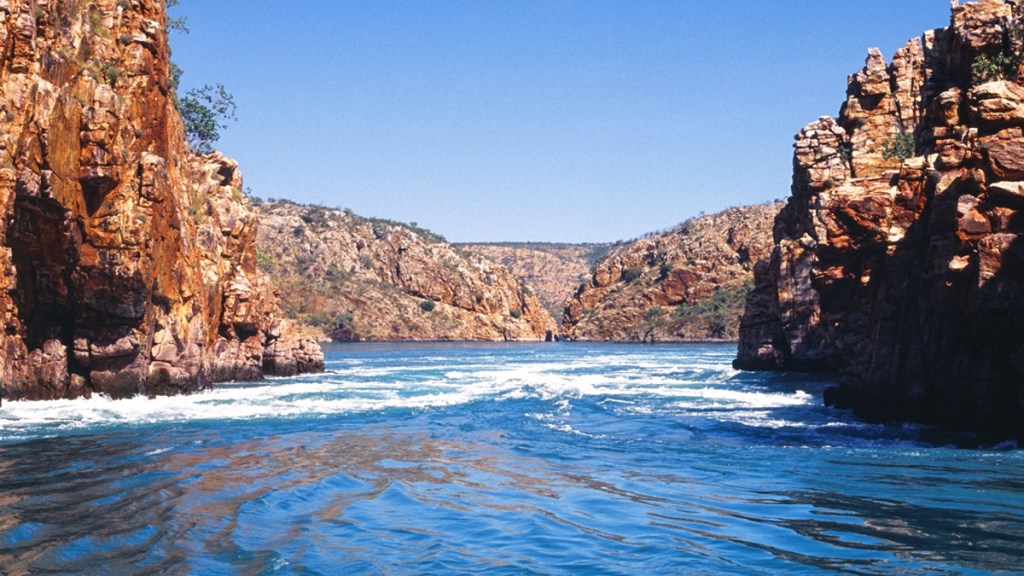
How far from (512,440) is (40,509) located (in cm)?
1349

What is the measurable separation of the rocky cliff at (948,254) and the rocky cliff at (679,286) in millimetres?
116577

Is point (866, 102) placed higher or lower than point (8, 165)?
higher

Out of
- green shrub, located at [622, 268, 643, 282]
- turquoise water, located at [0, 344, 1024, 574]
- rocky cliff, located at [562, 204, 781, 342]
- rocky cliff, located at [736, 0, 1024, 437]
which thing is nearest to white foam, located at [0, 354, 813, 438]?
turquoise water, located at [0, 344, 1024, 574]

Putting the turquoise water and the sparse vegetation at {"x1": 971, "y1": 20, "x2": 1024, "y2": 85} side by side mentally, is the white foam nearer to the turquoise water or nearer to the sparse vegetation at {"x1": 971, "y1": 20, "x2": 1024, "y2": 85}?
the turquoise water

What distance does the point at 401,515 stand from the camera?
15.4 m

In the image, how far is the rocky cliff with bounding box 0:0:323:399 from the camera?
29.8 m

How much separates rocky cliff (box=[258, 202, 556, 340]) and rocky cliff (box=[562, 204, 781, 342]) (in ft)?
59.2

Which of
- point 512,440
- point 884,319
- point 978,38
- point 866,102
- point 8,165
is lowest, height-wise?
point 512,440

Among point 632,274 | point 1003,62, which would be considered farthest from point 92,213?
point 632,274

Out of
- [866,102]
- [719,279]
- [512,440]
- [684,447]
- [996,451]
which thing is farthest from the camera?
[719,279]

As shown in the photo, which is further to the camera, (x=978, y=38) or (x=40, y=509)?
(x=978, y=38)

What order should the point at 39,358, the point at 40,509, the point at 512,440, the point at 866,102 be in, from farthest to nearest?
the point at 866,102
the point at 39,358
the point at 512,440
the point at 40,509

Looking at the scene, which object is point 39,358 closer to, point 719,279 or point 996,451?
point 996,451

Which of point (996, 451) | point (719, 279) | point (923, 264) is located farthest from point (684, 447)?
point (719, 279)
